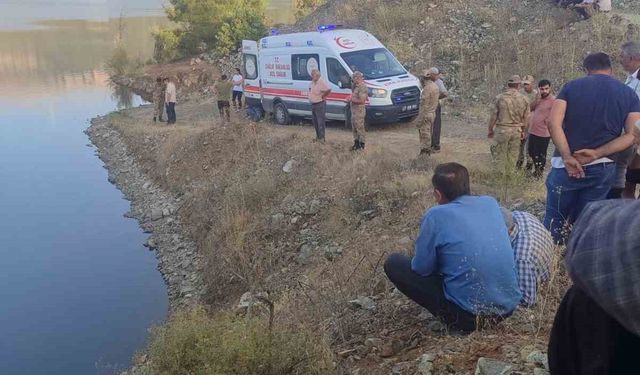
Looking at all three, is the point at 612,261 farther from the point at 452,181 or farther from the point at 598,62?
the point at 598,62

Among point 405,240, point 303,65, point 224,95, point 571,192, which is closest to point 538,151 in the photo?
point 405,240

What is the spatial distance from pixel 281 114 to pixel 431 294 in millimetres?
11305

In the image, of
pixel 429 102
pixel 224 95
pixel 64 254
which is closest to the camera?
pixel 429 102

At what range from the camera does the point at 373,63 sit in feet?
42.4

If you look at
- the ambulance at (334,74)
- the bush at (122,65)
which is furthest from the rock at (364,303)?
the bush at (122,65)

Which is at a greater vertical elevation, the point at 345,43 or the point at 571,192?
the point at 345,43

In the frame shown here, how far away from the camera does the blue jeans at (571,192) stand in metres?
4.41

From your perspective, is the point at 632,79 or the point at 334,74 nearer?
the point at 632,79

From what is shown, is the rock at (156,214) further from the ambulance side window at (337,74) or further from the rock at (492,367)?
the rock at (492,367)

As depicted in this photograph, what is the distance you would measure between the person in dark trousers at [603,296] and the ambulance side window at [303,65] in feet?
39.6

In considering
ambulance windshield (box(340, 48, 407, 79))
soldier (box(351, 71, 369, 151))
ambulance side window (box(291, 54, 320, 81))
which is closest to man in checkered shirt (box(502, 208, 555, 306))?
soldier (box(351, 71, 369, 151))

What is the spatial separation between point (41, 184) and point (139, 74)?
15.0 meters

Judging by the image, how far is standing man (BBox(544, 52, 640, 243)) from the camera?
13.8 feet

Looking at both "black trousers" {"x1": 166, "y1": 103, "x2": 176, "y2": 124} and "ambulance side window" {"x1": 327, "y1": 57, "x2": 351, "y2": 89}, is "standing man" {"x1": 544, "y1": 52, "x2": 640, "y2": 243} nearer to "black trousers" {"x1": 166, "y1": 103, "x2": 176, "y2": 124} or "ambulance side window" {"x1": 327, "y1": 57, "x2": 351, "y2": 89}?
"ambulance side window" {"x1": 327, "y1": 57, "x2": 351, "y2": 89}
